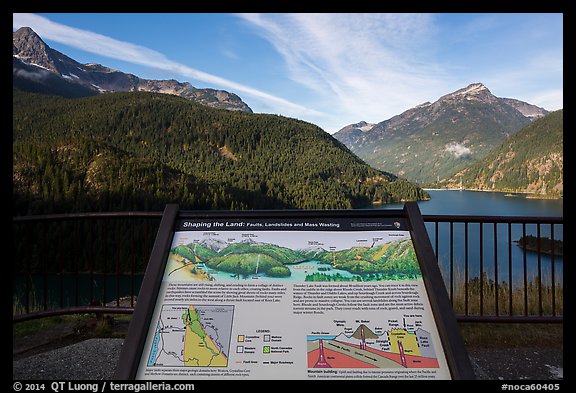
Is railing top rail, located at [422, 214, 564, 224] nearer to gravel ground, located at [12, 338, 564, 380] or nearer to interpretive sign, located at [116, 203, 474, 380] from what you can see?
interpretive sign, located at [116, 203, 474, 380]

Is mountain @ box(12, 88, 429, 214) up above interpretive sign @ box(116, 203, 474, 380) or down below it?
above

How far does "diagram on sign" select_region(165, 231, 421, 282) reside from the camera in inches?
93.0

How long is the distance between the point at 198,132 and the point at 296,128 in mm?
35909

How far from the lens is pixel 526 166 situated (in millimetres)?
122188

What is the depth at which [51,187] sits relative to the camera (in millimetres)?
67688

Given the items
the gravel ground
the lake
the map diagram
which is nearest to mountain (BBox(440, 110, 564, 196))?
the lake

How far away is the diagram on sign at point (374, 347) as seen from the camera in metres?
2.01

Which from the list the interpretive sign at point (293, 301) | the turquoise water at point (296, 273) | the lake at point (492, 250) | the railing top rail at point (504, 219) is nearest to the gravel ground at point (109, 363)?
the lake at point (492, 250)

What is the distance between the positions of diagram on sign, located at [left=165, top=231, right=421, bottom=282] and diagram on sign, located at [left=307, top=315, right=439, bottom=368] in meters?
0.31
